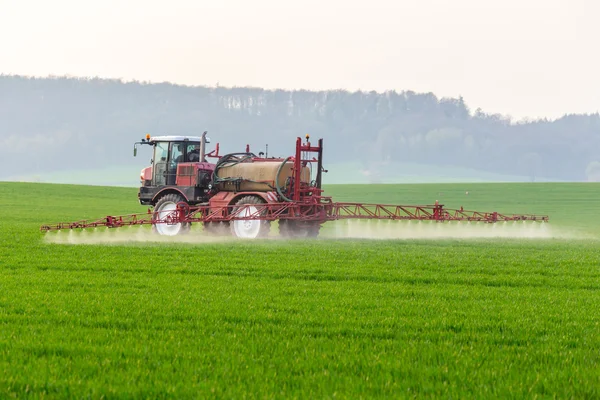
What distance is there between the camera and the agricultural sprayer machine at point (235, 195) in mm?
26828

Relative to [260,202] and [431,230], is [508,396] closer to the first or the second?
[260,202]

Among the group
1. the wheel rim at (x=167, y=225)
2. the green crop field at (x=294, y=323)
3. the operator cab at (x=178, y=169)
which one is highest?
the operator cab at (x=178, y=169)

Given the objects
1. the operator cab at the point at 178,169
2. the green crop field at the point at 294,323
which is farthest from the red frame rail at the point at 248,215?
the green crop field at the point at 294,323

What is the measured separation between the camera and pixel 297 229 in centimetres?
2841

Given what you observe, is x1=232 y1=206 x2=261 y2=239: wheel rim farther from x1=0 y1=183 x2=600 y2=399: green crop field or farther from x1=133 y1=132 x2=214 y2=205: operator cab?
x1=0 y1=183 x2=600 y2=399: green crop field

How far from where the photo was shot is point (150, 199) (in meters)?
30.1

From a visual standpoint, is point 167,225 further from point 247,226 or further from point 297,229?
point 297,229

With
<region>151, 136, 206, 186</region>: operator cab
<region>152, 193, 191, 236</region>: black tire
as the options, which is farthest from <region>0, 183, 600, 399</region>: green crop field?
<region>151, 136, 206, 186</region>: operator cab

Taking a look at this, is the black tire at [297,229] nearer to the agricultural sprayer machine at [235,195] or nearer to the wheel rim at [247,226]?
the agricultural sprayer machine at [235,195]

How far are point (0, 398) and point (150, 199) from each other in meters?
23.1

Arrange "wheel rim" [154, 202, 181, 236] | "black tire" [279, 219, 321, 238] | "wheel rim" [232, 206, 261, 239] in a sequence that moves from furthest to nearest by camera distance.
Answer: "wheel rim" [154, 202, 181, 236] < "black tire" [279, 219, 321, 238] < "wheel rim" [232, 206, 261, 239]

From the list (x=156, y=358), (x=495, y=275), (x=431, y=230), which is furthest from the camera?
(x=431, y=230)

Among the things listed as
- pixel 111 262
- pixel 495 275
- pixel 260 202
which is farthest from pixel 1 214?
pixel 495 275

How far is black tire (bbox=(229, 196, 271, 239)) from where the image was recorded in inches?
1062
